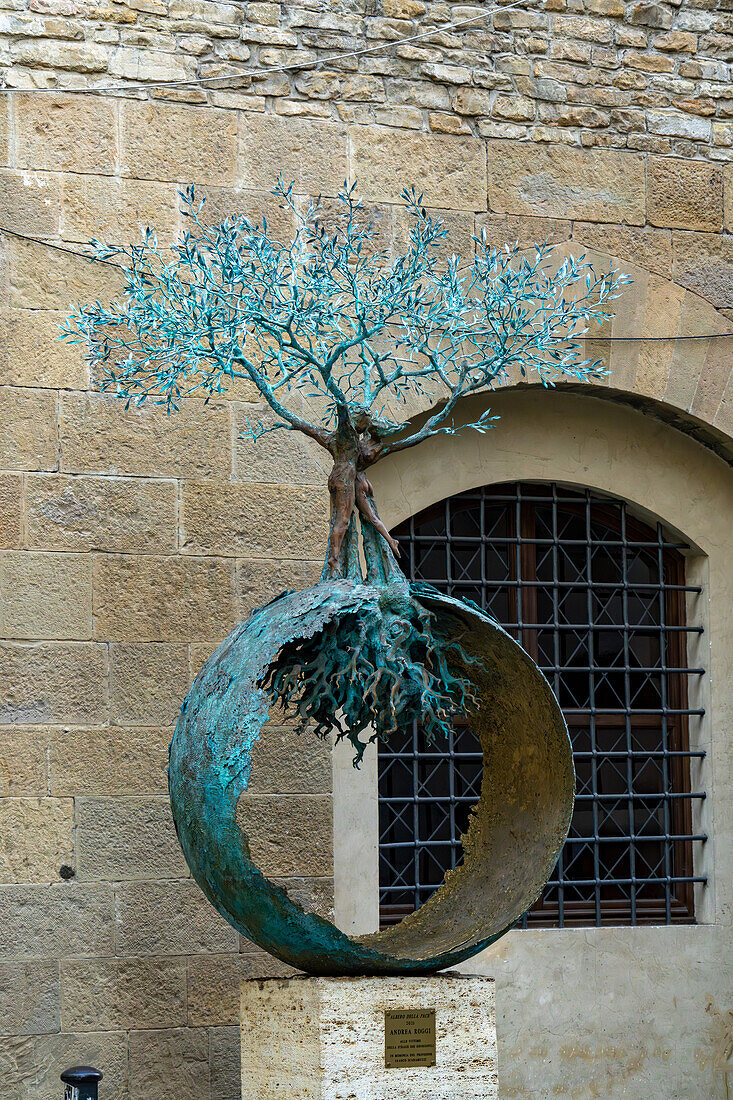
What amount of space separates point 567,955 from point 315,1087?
6.70 feet

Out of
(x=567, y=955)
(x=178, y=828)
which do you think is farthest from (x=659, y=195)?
(x=178, y=828)

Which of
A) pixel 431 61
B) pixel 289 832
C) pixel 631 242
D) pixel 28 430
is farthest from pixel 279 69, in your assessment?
pixel 289 832

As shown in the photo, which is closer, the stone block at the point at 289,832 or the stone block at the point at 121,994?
the stone block at the point at 121,994

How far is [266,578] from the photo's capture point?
5.00 meters

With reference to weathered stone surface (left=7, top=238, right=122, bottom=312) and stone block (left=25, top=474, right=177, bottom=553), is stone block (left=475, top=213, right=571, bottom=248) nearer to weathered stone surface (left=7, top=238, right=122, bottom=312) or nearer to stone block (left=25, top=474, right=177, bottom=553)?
weathered stone surface (left=7, top=238, right=122, bottom=312)

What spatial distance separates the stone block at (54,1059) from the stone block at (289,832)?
2.44 ft

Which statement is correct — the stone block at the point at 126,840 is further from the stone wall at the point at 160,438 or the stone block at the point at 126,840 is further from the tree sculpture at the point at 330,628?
the tree sculpture at the point at 330,628

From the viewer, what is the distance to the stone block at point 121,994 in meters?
4.60

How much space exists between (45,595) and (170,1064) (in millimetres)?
1593

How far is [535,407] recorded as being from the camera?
222 inches

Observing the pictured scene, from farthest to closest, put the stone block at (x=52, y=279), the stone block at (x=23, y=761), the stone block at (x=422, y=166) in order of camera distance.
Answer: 1. the stone block at (x=422, y=166)
2. the stone block at (x=52, y=279)
3. the stone block at (x=23, y=761)

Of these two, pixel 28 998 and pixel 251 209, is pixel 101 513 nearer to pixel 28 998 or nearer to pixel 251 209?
pixel 251 209

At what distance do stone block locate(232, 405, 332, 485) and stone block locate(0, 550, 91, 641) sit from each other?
65 centimetres

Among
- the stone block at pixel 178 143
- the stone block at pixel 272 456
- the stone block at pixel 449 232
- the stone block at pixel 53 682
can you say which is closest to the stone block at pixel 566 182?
the stone block at pixel 449 232
